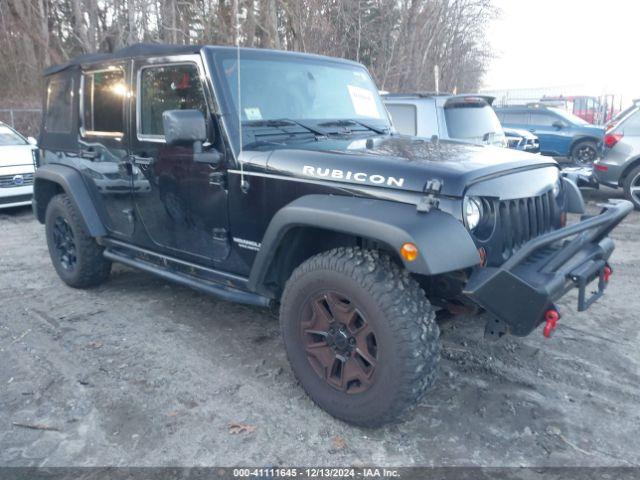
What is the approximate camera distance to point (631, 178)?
8.48m

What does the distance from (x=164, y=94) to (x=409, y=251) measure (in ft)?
7.44

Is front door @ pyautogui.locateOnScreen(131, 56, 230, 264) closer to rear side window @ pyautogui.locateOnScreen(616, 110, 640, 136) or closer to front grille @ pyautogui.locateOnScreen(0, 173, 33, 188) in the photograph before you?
front grille @ pyautogui.locateOnScreen(0, 173, 33, 188)

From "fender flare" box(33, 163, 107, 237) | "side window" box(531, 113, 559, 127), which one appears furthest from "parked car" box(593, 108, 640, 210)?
"fender flare" box(33, 163, 107, 237)

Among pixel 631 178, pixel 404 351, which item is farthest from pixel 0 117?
pixel 404 351

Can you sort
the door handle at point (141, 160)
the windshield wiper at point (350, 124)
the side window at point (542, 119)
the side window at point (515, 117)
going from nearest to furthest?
the windshield wiper at point (350, 124), the door handle at point (141, 160), the side window at point (542, 119), the side window at point (515, 117)

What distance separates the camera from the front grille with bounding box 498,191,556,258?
9.52ft

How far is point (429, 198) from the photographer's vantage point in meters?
2.67

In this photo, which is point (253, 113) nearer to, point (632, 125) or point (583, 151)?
point (632, 125)

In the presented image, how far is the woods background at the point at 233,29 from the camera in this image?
47.7 feet

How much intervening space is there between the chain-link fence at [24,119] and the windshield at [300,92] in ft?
47.8

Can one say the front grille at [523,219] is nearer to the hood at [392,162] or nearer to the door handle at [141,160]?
the hood at [392,162]

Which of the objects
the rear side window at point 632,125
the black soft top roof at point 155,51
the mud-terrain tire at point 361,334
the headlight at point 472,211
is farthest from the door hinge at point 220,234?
the rear side window at point 632,125

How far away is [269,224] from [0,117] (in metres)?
16.1

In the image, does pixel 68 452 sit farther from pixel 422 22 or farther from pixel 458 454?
pixel 422 22
